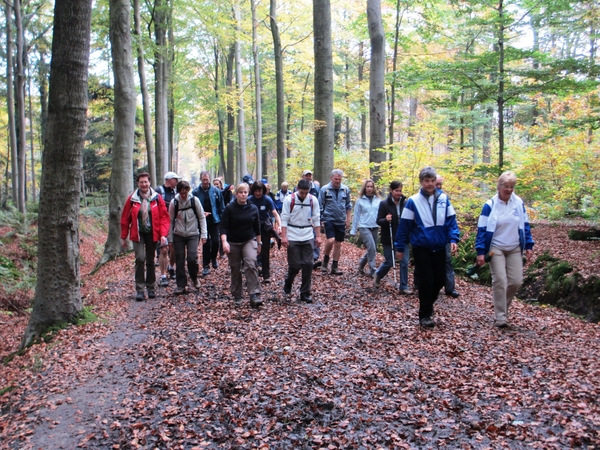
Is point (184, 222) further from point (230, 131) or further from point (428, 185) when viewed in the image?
point (230, 131)

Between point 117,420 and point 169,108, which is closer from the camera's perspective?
point 117,420

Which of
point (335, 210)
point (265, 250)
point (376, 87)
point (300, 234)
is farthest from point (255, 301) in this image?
point (376, 87)

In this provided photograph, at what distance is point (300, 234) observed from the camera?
301 inches

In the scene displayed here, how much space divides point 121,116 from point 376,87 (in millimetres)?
7528

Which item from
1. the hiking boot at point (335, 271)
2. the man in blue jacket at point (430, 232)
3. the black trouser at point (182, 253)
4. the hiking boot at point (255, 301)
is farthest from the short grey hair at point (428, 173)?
the black trouser at point (182, 253)

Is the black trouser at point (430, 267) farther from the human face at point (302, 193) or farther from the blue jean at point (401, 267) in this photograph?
the human face at point (302, 193)

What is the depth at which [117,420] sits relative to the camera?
3.92 m

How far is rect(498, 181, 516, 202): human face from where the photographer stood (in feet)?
19.0

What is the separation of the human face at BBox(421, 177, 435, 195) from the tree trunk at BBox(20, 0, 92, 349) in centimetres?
480

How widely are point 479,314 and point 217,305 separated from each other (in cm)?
437

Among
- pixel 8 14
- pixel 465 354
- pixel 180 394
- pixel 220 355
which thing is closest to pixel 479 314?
pixel 465 354

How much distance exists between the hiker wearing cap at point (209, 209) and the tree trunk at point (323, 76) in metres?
4.16

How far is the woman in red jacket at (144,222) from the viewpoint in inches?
303

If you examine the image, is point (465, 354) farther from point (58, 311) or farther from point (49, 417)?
point (58, 311)
